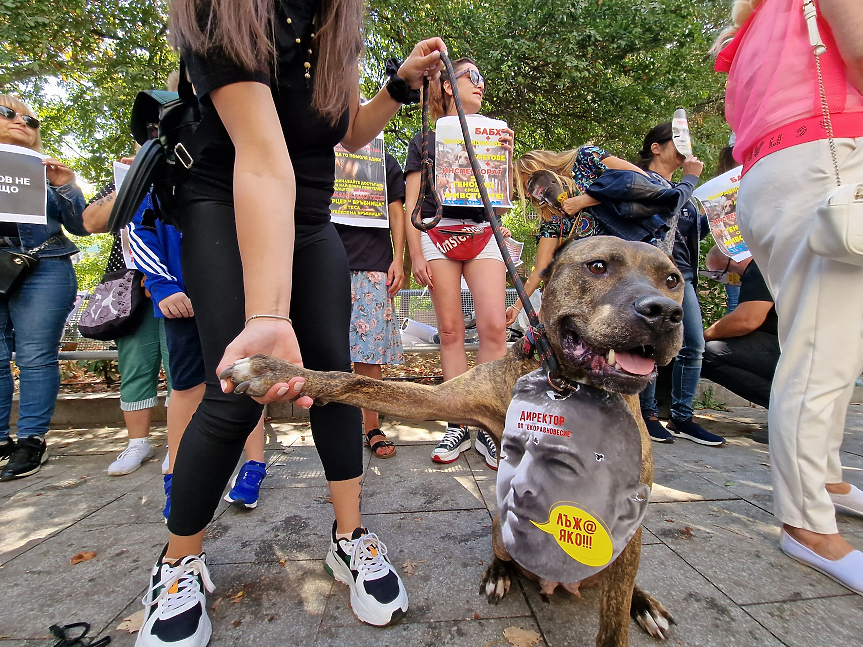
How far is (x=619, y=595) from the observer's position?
4.93ft

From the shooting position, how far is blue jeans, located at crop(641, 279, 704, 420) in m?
4.06

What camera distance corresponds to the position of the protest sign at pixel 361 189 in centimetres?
381

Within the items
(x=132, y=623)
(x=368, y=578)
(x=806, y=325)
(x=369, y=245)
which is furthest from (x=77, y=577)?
(x=806, y=325)

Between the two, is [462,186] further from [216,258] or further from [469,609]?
[469,609]

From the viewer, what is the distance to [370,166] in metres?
3.98

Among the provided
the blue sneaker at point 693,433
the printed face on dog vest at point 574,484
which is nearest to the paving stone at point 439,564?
the printed face on dog vest at point 574,484

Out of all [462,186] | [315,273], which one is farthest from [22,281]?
[462,186]

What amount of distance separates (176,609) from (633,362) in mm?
1855

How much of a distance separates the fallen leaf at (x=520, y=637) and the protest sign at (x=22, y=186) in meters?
4.21

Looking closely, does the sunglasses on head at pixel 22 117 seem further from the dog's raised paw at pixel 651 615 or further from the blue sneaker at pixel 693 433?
the blue sneaker at pixel 693 433

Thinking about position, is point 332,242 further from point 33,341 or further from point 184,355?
point 33,341

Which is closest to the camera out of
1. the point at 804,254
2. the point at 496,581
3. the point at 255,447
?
the point at 496,581

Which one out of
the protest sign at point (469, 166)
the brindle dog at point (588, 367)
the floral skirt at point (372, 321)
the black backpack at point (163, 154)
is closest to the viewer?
the brindle dog at point (588, 367)

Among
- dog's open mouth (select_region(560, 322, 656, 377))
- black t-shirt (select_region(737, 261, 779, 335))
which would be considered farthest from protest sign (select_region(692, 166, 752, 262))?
dog's open mouth (select_region(560, 322, 656, 377))
